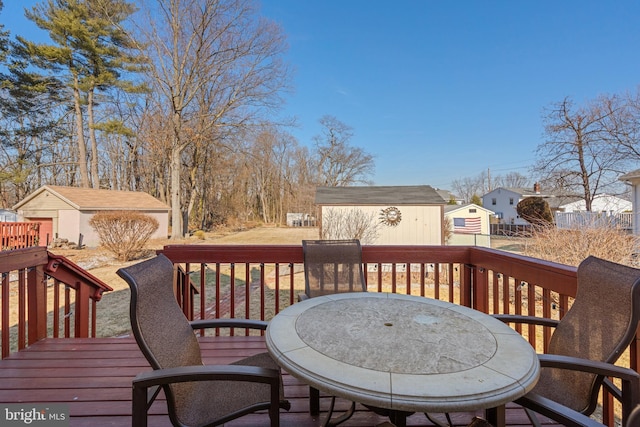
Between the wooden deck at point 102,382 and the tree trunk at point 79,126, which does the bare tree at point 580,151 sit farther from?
the tree trunk at point 79,126

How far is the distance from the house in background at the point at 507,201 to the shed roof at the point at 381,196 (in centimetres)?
1718

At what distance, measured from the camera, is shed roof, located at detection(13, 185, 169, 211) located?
12.6 m

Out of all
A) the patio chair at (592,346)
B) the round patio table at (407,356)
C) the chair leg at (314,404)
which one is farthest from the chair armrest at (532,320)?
the chair leg at (314,404)

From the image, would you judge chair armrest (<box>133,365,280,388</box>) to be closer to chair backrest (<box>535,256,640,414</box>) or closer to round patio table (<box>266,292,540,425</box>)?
round patio table (<box>266,292,540,425</box>)

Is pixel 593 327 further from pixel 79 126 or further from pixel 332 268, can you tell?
pixel 79 126

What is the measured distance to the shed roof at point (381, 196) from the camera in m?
11.6

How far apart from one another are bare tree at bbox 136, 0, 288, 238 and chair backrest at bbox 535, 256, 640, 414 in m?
15.2

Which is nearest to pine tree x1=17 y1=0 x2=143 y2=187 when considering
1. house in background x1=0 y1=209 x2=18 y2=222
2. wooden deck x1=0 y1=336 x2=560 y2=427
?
house in background x1=0 y1=209 x2=18 y2=222

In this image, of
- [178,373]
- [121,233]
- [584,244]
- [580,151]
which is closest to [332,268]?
[178,373]

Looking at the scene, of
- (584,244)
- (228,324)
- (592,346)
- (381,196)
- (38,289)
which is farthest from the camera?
(381,196)

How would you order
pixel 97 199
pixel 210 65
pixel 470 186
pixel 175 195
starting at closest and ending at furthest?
pixel 97 199, pixel 210 65, pixel 175 195, pixel 470 186

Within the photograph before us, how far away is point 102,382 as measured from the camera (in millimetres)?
1912

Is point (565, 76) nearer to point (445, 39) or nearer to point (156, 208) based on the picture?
point (445, 39)

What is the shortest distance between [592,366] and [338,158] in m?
24.7
